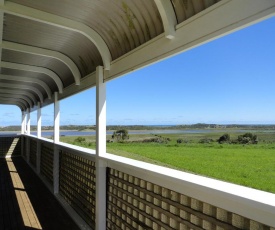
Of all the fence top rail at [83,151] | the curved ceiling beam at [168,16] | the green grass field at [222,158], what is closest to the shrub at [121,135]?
the green grass field at [222,158]

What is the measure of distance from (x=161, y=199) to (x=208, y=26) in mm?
1475

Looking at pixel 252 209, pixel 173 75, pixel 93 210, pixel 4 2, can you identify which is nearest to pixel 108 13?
pixel 4 2

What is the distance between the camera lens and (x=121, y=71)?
3131mm

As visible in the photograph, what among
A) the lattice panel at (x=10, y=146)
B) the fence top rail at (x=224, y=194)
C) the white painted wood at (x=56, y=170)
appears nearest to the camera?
the fence top rail at (x=224, y=194)

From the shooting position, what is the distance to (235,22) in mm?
1571

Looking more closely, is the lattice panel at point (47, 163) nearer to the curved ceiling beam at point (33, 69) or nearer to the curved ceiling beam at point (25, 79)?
the curved ceiling beam at point (25, 79)

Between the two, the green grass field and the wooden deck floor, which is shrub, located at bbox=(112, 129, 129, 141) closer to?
the green grass field

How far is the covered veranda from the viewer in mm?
1645

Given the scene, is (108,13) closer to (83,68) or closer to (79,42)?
(79,42)

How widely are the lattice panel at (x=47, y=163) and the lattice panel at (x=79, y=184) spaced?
0.92 m

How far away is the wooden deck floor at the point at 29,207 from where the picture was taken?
3.95m

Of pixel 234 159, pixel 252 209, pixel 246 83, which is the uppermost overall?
pixel 246 83

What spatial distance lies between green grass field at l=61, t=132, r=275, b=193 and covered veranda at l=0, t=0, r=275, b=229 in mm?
4068

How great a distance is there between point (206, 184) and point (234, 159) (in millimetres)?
10091
